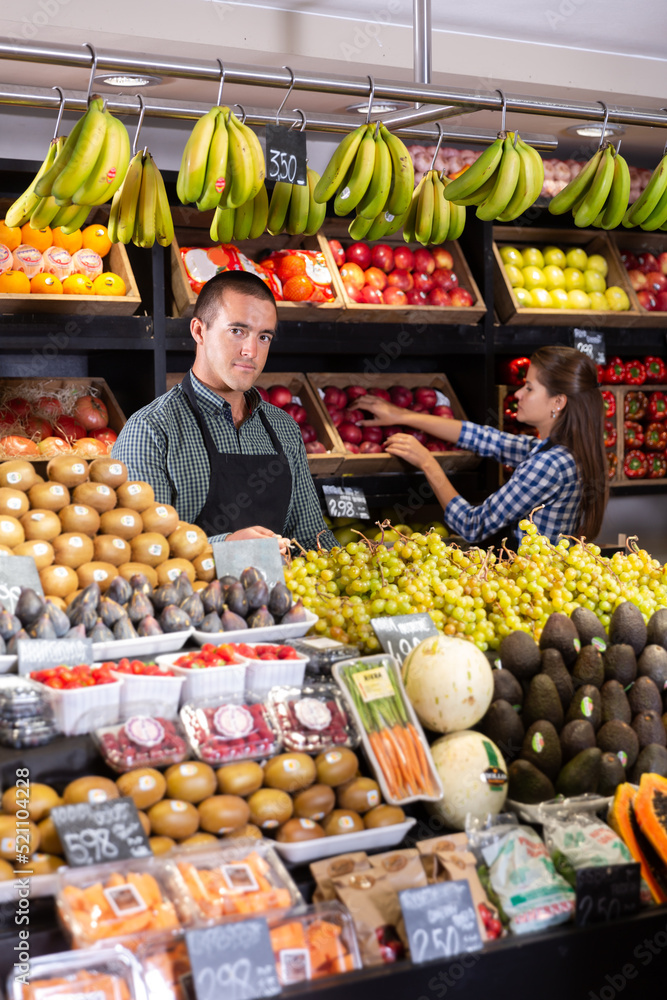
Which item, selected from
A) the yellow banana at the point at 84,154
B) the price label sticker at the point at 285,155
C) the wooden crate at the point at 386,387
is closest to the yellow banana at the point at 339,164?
the price label sticker at the point at 285,155

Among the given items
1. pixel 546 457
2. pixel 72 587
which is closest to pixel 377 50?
pixel 546 457

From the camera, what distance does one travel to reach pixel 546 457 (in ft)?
12.8

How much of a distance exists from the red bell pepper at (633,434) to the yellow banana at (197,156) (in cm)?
341

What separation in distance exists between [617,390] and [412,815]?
150 inches

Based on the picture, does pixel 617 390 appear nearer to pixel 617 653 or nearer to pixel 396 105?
pixel 396 105

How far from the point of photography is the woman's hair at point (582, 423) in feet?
13.1

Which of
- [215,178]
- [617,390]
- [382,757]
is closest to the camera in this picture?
[382,757]

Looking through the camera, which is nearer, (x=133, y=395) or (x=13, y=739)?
(x=13, y=739)

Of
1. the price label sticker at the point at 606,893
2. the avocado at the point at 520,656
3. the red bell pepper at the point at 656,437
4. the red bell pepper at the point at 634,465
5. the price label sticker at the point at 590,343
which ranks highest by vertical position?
Answer: the price label sticker at the point at 590,343

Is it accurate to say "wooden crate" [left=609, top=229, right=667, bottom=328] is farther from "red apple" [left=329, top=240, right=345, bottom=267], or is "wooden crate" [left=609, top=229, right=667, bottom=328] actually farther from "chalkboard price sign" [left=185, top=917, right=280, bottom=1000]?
"chalkboard price sign" [left=185, top=917, right=280, bottom=1000]

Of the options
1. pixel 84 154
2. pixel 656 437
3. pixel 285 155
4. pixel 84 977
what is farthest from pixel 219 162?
pixel 656 437

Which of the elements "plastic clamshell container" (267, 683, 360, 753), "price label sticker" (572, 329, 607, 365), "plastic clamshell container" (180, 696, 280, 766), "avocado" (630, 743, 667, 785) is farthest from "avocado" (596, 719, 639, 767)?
"price label sticker" (572, 329, 607, 365)

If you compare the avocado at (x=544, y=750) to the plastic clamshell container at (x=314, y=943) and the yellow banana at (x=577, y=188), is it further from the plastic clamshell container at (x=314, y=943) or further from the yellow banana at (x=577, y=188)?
the yellow banana at (x=577, y=188)

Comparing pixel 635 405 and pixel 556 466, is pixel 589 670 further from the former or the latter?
pixel 635 405
